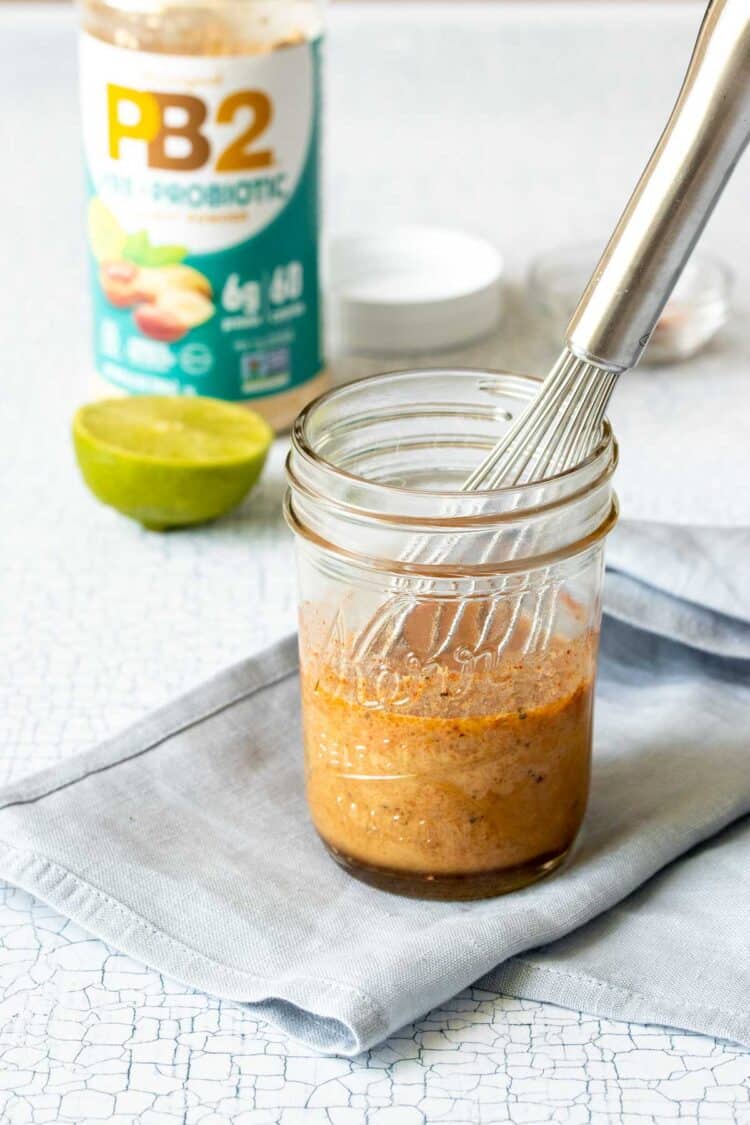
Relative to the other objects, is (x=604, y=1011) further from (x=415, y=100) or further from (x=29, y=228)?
(x=415, y=100)

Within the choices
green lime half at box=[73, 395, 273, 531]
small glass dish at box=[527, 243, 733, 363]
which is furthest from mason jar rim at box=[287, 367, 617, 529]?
small glass dish at box=[527, 243, 733, 363]

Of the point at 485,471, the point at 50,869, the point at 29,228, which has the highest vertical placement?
the point at 485,471

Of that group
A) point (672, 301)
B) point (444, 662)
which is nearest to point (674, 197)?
point (444, 662)

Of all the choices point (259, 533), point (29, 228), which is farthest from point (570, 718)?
point (29, 228)

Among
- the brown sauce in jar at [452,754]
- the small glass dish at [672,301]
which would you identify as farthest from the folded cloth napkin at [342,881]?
the small glass dish at [672,301]

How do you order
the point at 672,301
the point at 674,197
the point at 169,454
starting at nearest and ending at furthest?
the point at 674,197, the point at 169,454, the point at 672,301

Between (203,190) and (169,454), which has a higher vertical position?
(203,190)

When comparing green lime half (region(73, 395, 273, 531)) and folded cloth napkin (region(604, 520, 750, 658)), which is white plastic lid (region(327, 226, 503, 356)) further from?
folded cloth napkin (region(604, 520, 750, 658))

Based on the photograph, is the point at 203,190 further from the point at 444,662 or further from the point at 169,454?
the point at 444,662
